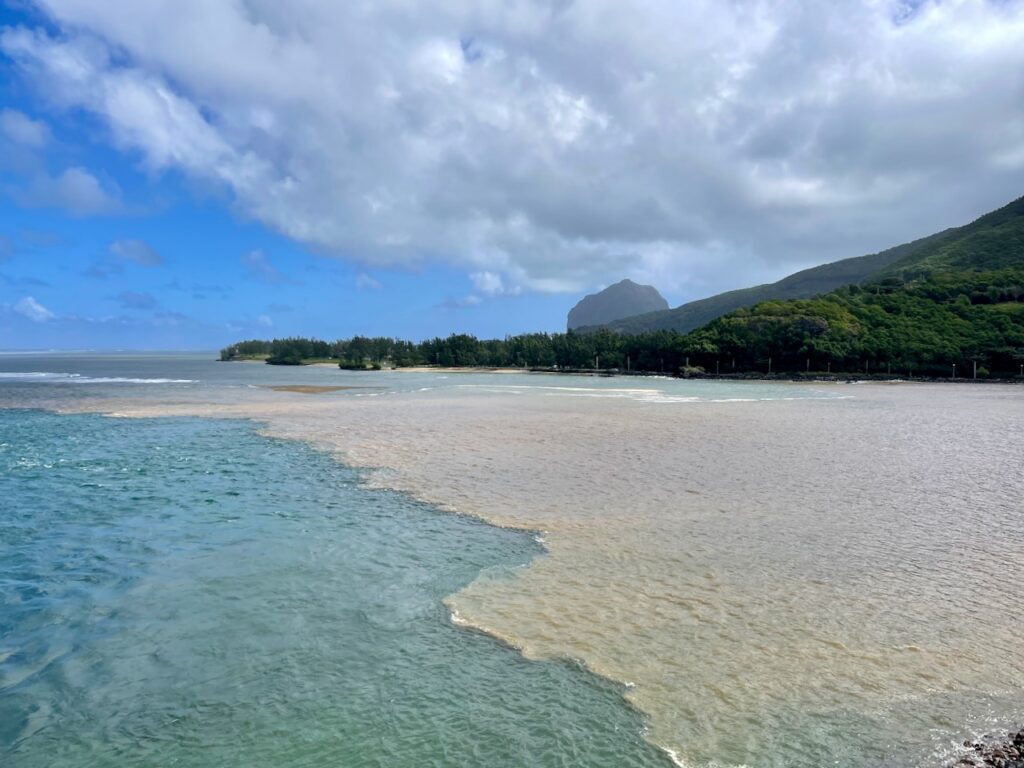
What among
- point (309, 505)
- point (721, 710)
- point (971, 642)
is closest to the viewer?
point (721, 710)

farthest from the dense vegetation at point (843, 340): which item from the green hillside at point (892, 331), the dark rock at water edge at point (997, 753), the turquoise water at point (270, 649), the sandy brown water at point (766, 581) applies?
the dark rock at water edge at point (997, 753)

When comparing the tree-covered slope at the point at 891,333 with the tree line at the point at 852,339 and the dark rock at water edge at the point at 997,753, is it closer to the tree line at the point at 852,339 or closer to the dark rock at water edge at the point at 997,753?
the tree line at the point at 852,339

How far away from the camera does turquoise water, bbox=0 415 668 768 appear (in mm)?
5711

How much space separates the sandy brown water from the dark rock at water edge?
167 millimetres

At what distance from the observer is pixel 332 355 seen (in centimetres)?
18712

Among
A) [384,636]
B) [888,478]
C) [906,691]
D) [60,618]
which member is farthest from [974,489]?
[60,618]

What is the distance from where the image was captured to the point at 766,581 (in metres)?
9.63

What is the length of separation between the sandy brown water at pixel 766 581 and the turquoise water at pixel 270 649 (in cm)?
78

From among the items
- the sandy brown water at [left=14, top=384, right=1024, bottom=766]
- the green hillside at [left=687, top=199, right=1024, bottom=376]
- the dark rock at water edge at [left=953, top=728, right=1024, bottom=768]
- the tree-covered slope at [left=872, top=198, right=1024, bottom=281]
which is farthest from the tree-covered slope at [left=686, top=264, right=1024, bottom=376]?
the dark rock at water edge at [left=953, top=728, right=1024, bottom=768]

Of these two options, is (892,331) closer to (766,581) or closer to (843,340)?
(843,340)

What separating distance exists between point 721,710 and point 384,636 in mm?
3986

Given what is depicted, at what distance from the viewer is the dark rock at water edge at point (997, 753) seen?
513cm

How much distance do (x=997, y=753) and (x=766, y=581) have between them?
4.36 m

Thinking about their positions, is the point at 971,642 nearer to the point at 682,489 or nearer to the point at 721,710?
the point at 721,710
